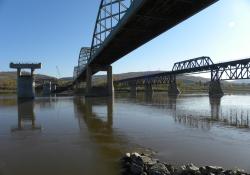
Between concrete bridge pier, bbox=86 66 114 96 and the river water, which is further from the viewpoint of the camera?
concrete bridge pier, bbox=86 66 114 96

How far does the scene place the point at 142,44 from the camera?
60.2m

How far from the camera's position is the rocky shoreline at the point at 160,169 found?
11356 millimetres

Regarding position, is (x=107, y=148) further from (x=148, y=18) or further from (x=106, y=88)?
(x=106, y=88)

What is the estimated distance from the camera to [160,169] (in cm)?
1179

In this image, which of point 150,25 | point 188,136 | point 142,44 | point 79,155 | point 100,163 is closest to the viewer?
point 100,163

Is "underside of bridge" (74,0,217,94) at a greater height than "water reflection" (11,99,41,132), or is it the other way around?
"underside of bridge" (74,0,217,94)

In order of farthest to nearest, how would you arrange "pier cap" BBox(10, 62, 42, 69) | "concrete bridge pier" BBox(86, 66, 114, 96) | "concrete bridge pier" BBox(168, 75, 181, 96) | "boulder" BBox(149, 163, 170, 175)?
"concrete bridge pier" BBox(168, 75, 181, 96) → "concrete bridge pier" BBox(86, 66, 114, 96) → "pier cap" BBox(10, 62, 42, 69) → "boulder" BBox(149, 163, 170, 175)

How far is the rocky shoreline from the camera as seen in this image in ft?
37.3

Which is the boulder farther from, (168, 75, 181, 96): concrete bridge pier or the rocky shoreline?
(168, 75, 181, 96): concrete bridge pier

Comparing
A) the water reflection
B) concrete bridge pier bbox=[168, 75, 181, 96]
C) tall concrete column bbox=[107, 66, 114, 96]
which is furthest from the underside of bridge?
concrete bridge pier bbox=[168, 75, 181, 96]

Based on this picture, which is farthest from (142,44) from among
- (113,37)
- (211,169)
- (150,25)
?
(211,169)

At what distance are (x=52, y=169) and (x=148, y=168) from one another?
4.08 meters

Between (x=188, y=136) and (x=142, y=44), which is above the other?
(x=142, y=44)

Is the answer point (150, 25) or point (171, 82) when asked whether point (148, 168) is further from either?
point (171, 82)
